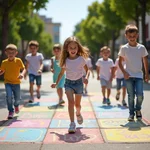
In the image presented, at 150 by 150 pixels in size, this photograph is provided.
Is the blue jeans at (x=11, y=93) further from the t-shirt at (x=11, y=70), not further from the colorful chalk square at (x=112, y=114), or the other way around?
the colorful chalk square at (x=112, y=114)

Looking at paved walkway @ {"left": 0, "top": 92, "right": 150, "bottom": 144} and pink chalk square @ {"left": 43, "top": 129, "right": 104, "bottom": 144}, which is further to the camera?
paved walkway @ {"left": 0, "top": 92, "right": 150, "bottom": 144}

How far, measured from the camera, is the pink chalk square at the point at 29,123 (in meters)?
6.33

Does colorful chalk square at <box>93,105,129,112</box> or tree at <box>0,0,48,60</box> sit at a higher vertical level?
tree at <box>0,0,48,60</box>

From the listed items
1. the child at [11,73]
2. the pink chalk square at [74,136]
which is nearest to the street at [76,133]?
the pink chalk square at [74,136]

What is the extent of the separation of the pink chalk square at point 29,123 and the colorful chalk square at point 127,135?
4.32 feet

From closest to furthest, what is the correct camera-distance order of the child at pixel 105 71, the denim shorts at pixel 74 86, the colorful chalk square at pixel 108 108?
the denim shorts at pixel 74 86 < the colorful chalk square at pixel 108 108 < the child at pixel 105 71

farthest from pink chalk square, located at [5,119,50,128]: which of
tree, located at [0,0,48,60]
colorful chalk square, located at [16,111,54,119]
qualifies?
tree, located at [0,0,48,60]

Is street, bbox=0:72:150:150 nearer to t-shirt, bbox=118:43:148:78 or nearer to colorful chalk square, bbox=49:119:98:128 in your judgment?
colorful chalk square, bbox=49:119:98:128

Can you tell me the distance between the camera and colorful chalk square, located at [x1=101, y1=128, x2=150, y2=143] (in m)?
5.18

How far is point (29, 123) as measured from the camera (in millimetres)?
6617

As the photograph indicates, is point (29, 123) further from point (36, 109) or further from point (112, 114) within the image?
point (112, 114)

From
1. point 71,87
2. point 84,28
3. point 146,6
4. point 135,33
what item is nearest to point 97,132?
point 71,87

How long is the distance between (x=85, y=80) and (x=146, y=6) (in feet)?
53.8

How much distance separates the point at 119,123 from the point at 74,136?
139 cm
